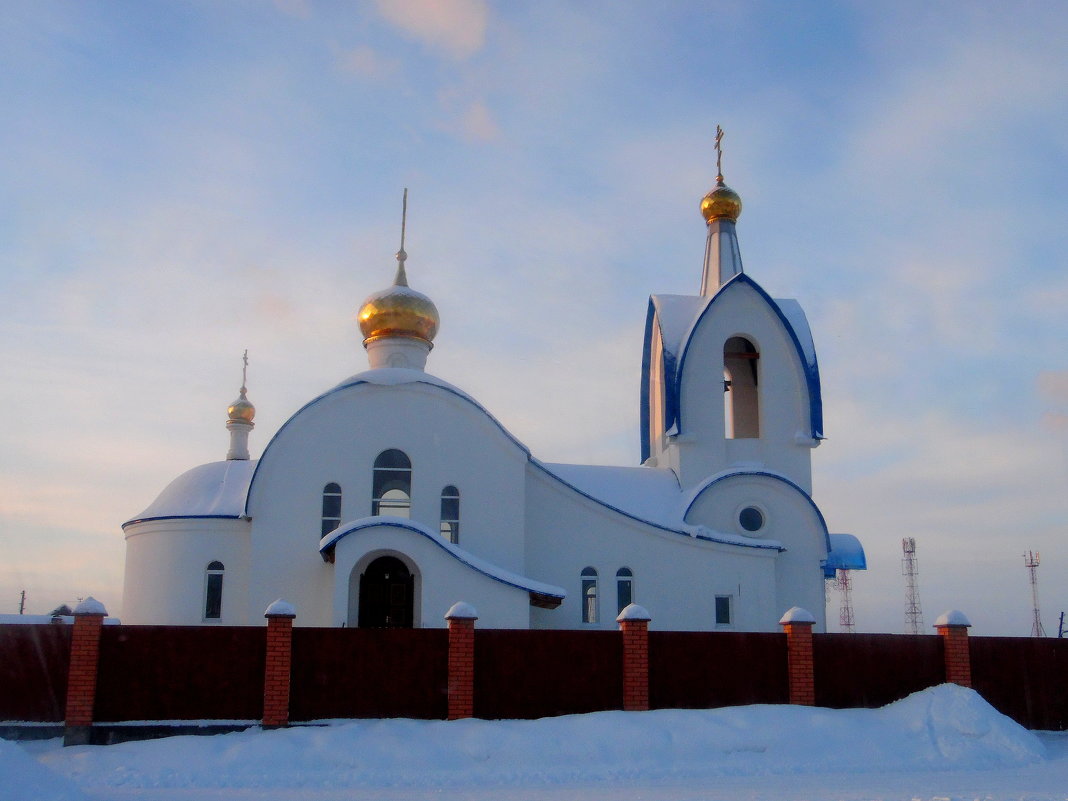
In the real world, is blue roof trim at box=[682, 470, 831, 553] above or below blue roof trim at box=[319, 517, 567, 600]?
above

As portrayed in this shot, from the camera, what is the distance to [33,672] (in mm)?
10625

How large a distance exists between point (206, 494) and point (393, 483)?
3.84 m

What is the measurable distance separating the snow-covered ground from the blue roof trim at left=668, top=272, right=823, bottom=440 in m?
7.45

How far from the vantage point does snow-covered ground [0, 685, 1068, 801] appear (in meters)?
8.62

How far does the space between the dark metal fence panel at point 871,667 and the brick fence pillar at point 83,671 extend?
7992mm

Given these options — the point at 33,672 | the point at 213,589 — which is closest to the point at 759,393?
the point at 213,589

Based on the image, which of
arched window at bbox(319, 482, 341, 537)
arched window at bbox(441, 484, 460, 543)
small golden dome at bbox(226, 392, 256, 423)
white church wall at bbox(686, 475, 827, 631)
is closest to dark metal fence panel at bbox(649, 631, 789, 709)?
arched window at bbox(441, 484, 460, 543)

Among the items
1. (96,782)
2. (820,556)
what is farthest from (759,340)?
(96,782)

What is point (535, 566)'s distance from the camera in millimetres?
16312

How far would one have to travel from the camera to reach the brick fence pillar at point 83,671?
10484 millimetres

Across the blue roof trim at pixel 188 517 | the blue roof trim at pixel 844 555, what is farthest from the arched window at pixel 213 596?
the blue roof trim at pixel 844 555

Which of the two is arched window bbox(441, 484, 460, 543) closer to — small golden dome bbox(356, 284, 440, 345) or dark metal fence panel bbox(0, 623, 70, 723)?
small golden dome bbox(356, 284, 440, 345)

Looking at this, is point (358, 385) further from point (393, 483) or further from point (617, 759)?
point (617, 759)

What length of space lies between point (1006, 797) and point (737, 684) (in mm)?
3696
